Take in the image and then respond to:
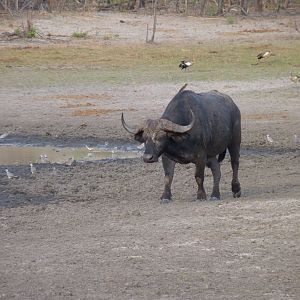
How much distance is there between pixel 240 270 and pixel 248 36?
2817 centimetres

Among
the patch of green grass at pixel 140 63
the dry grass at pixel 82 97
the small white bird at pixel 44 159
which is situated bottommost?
the patch of green grass at pixel 140 63

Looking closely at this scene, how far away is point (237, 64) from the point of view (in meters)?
27.8

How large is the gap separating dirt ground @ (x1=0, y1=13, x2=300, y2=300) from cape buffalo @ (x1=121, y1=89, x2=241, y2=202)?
44 centimetres

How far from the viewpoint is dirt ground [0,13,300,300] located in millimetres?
8008

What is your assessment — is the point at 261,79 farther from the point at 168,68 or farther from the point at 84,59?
the point at 84,59

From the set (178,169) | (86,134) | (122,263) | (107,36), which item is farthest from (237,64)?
(122,263)

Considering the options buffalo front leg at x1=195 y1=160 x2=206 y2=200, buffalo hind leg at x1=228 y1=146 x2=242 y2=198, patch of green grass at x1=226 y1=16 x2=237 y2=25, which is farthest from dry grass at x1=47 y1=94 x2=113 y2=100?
patch of green grass at x1=226 y1=16 x2=237 y2=25

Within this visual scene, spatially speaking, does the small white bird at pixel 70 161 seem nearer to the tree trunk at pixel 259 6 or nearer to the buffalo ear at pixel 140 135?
the buffalo ear at pixel 140 135

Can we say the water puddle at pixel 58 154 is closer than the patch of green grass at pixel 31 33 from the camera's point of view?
Yes

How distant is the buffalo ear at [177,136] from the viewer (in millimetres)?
11320

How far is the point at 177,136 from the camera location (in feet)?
37.4

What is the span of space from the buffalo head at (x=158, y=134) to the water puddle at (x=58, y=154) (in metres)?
4.26

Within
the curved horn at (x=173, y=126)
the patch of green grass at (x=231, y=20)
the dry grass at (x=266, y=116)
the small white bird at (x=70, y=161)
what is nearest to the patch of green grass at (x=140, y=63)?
the dry grass at (x=266, y=116)

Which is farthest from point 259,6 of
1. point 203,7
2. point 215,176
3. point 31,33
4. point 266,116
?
point 215,176
